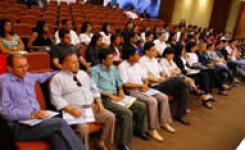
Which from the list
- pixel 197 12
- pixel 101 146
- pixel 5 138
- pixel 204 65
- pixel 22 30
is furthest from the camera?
pixel 197 12

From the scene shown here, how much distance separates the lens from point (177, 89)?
3879 millimetres

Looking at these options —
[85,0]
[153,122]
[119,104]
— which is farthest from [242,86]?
[85,0]

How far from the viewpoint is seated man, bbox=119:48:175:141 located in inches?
131

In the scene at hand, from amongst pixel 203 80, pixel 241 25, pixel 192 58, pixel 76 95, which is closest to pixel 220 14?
pixel 241 25

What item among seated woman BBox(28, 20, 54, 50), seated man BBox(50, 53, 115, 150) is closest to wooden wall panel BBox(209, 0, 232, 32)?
seated woman BBox(28, 20, 54, 50)

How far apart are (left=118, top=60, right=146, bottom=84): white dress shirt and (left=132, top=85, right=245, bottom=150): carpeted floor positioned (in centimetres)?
68

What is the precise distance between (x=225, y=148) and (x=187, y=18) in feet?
37.7

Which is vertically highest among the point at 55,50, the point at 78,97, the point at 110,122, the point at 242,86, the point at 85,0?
the point at 85,0

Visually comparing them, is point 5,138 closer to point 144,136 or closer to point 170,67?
point 144,136

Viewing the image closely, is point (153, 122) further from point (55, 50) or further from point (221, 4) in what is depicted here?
point (221, 4)

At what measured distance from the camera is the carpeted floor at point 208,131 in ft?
10.9

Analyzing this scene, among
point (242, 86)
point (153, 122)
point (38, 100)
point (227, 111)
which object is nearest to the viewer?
point (38, 100)

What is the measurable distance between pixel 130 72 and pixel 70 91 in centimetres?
98

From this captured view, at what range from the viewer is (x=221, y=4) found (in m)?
14.0
